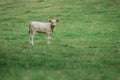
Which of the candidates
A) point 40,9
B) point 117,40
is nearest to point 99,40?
point 117,40

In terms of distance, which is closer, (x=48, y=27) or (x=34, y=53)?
(x=34, y=53)

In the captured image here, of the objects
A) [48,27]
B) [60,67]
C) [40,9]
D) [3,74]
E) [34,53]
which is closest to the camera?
[3,74]

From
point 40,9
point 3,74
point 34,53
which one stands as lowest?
point 40,9

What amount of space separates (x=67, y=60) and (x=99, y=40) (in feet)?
31.2

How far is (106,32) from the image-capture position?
97.2 ft

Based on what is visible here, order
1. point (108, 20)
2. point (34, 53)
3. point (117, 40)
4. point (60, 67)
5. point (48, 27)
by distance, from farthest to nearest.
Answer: point (108, 20), point (117, 40), point (48, 27), point (34, 53), point (60, 67)

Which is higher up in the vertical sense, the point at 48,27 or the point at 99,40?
the point at 48,27

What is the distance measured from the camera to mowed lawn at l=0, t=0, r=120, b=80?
1230cm

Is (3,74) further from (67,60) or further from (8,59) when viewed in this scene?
(67,60)

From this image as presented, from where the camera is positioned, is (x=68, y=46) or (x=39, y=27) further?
(x=39, y=27)

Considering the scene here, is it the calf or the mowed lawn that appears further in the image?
the calf

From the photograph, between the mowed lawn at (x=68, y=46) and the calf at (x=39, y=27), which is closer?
the mowed lawn at (x=68, y=46)

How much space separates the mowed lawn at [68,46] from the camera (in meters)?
12.3

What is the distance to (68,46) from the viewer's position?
68.6ft
